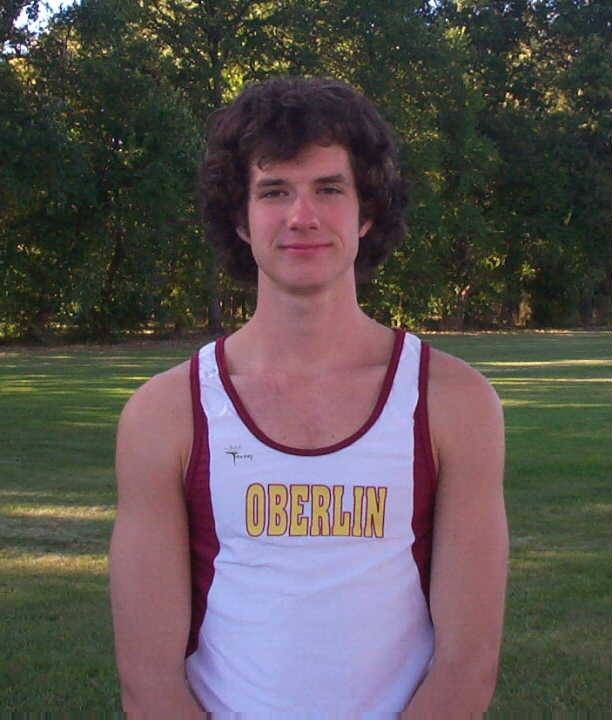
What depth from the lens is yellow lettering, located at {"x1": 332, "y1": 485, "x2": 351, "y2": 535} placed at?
7.20ft

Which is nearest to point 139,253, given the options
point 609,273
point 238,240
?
point 609,273

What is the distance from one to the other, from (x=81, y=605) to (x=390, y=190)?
4494 millimetres

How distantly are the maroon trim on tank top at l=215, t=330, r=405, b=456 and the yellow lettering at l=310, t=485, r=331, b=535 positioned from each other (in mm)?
68

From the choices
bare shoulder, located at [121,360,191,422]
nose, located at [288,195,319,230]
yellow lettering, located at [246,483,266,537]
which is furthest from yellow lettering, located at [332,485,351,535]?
nose, located at [288,195,319,230]

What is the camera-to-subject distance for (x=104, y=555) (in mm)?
7828

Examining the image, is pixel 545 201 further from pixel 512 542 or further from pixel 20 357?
pixel 512 542

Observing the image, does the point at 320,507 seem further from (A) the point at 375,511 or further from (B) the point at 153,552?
(B) the point at 153,552

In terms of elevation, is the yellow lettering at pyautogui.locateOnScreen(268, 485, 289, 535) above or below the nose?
below

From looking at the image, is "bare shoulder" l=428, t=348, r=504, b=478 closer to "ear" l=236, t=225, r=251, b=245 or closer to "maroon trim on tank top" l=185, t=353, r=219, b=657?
"maroon trim on tank top" l=185, t=353, r=219, b=657

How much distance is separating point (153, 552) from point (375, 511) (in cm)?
43

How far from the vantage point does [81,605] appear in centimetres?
654

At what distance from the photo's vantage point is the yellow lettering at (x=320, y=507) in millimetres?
2203

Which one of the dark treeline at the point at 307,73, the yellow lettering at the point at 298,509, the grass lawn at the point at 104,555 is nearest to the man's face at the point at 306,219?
the yellow lettering at the point at 298,509

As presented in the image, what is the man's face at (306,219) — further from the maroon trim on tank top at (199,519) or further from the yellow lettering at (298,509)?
the yellow lettering at (298,509)
